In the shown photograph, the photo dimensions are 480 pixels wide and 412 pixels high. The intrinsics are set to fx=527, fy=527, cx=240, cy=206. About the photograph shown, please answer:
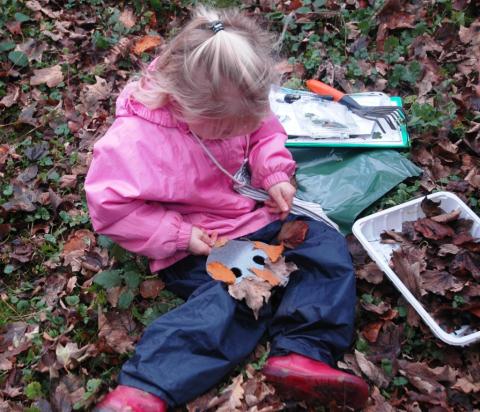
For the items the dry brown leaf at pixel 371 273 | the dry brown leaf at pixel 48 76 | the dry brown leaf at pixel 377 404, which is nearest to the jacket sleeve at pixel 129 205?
the dry brown leaf at pixel 371 273

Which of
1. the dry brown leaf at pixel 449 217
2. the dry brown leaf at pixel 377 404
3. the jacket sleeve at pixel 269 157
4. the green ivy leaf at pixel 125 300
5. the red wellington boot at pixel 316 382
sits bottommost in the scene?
the green ivy leaf at pixel 125 300

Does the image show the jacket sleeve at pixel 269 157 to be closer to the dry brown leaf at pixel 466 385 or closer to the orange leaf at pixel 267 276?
the orange leaf at pixel 267 276

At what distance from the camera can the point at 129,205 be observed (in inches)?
80.0

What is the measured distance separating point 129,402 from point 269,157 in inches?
45.9

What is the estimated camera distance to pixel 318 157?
2873 millimetres

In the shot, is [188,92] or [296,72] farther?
[296,72]

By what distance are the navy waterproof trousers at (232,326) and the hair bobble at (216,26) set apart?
94 cm

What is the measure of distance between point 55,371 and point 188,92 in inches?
47.8

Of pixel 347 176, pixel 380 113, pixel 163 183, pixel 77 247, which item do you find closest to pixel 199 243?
pixel 163 183

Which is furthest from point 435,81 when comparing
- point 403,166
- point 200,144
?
point 200,144

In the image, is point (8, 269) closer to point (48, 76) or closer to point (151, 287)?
point (151, 287)

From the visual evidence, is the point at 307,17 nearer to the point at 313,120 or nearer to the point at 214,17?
the point at 313,120

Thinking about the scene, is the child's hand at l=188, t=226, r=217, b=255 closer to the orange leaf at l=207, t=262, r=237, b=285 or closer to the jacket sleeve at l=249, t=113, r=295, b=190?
the orange leaf at l=207, t=262, r=237, b=285

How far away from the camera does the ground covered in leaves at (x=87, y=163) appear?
2066 mm
